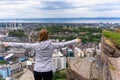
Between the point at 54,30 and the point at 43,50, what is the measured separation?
128 feet

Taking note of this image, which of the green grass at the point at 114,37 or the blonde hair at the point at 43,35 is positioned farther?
the green grass at the point at 114,37

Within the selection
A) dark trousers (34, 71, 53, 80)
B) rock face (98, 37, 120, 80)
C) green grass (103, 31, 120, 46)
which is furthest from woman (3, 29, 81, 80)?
green grass (103, 31, 120, 46)

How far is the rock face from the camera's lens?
2.68 m

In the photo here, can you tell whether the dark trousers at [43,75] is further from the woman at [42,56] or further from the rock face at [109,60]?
the rock face at [109,60]

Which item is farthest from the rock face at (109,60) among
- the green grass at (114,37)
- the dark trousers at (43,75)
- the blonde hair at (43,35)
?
the blonde hair at (43,35)

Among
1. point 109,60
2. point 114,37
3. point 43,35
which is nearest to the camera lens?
point 43,35

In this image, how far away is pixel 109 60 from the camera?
284 cm

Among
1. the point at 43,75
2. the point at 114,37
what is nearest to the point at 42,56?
the point at 43,75

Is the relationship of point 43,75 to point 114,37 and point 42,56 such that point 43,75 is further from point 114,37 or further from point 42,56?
point 114,37

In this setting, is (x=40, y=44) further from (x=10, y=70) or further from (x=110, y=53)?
(x=10, y=70)

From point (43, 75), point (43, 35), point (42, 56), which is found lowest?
point (43, 75)

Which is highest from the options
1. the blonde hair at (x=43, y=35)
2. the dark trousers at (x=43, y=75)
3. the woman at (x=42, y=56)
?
the blonde hair at (x=43, y=35)

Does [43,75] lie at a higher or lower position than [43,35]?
lower

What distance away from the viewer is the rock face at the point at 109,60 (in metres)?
2.68
